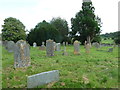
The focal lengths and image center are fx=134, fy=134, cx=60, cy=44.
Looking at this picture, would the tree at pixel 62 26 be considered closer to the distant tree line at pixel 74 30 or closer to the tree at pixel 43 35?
the distant tree line at pixel 74 30

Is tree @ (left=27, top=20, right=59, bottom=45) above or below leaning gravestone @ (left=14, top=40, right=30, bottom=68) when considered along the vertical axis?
above

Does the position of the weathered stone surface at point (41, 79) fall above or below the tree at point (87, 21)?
below

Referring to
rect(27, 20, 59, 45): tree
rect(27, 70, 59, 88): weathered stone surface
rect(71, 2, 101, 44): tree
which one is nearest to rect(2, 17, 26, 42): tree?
rect(27, 20, 59, 45): tree

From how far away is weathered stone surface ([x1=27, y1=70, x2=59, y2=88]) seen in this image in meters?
4.66

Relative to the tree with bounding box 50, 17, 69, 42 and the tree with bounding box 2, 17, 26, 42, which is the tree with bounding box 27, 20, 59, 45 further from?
the tree with bounding box 2, 17, 26, 42

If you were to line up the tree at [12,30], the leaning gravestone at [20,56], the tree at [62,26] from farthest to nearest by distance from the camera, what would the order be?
1. the tree at [62,26]
2. the tree at [12,30]
3. the leaning gravestone at [20,56]

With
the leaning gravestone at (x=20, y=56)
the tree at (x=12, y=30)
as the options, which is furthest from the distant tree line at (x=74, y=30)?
the leaning gravestone at (x=20, y=56)

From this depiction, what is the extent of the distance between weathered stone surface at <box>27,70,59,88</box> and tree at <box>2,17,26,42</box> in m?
40.0

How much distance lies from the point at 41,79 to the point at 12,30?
43.1 metres

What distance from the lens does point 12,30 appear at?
4478 cm

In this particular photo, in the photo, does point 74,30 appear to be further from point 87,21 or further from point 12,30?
point 12,30

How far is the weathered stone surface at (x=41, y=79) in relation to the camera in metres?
4.66

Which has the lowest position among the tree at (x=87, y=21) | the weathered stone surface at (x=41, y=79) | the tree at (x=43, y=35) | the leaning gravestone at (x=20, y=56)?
the weathered stone surface at (x=41, y=79)

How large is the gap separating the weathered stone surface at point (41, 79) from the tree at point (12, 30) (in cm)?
4002
